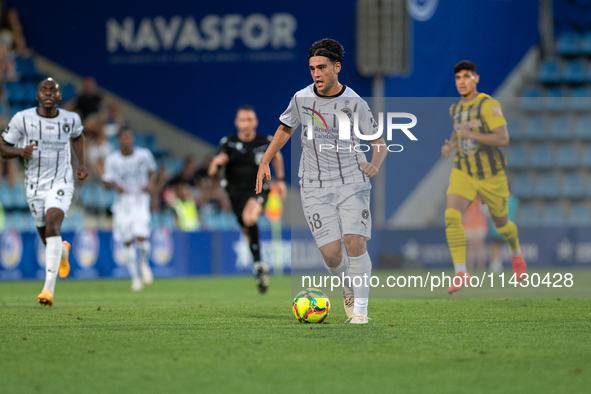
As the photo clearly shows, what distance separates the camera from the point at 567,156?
2342 cm

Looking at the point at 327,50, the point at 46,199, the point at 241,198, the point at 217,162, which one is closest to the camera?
the point at 327,50

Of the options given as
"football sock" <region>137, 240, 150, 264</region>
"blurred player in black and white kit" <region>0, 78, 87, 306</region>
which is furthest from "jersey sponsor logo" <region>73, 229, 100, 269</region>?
"blurred player in black and white kit" <region>0, 78, 87, 306</region>

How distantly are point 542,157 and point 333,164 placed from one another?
1754 cm

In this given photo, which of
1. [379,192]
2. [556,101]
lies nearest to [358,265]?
[379,192]

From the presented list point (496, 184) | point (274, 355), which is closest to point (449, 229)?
point (496, 184)

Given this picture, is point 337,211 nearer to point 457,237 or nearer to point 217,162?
point 457,237

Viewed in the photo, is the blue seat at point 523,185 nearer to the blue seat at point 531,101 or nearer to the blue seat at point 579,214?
the blue seat at point 579,214

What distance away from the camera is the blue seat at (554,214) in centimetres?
2275

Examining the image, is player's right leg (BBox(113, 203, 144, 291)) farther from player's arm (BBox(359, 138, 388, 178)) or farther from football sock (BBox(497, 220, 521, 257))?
player's arm (BBox(359, 138, 388, 178))

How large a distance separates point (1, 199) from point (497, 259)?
35.4 feet

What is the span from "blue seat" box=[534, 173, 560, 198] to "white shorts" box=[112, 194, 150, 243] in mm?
13238

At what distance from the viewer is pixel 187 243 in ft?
59.1

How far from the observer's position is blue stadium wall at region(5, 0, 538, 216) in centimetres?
2186

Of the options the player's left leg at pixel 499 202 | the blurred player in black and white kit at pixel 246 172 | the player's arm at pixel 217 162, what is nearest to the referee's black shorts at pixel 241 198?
the blurred player in black and white kit at pixel 246 172
